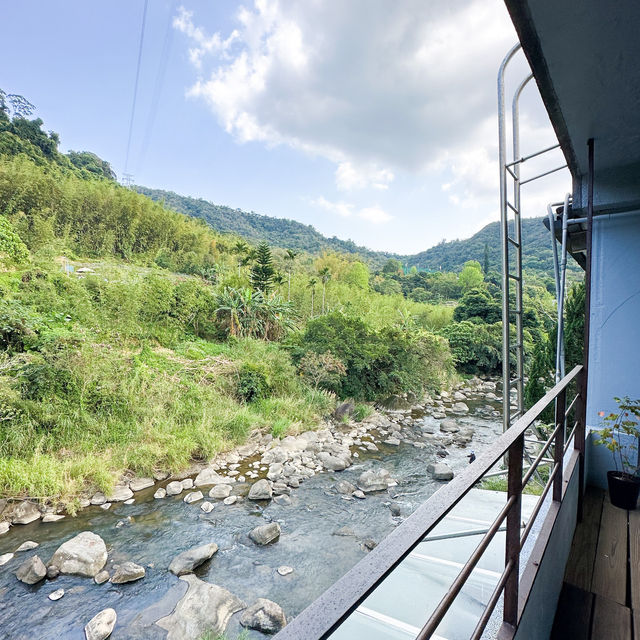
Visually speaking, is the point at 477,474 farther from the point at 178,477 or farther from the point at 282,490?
the point at 178,477

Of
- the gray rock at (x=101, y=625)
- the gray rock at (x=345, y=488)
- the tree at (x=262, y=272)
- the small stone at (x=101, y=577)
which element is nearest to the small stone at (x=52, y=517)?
the small stone at (x=101, y=577)

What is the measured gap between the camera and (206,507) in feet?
12.3

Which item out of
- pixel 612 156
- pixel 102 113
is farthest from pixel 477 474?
pixel 102 113

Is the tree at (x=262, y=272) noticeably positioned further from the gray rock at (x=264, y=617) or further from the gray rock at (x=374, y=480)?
the gray rock at (x=264, y=617)

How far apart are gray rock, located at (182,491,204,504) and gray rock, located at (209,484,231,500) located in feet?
0.38

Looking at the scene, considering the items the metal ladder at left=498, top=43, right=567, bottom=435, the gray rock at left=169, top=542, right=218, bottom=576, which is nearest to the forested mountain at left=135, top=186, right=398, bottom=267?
the gray rock at left=169, top=542, right=218, bottom=576

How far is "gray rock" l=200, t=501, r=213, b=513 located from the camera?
12.2 ft

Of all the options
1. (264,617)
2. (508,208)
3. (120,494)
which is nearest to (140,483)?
(120,494)

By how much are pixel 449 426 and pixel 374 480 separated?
259 centimetres

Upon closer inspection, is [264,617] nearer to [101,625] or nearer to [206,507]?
[101,625]

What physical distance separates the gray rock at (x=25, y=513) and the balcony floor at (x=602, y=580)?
4185 millimetres

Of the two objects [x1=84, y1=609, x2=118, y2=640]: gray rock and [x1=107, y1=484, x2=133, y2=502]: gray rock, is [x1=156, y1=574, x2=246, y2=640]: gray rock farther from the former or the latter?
[x1=107, y1=484, x2=133, y2=502]: gray rock

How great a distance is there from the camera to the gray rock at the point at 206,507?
3.73m

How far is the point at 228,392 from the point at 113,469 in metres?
2.29
